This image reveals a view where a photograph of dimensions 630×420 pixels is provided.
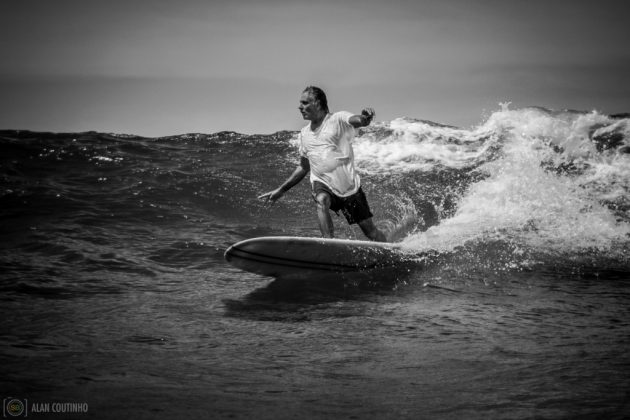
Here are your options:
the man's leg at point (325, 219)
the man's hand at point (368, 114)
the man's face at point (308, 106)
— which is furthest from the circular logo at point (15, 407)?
the man's face at point (308, 106)

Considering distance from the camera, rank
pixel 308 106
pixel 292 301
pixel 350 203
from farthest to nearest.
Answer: pixel 350 203, pixel 308 106, pixel 292 301

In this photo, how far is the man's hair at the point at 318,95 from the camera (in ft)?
21.8

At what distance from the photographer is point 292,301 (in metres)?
5.35

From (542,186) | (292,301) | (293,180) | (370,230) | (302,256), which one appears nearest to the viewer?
(292,301)

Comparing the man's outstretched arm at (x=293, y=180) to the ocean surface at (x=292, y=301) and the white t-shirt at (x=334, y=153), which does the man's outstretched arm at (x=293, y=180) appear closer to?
the white t-shirt at (x=334, y=153)

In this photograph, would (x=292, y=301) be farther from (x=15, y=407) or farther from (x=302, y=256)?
(x=15, y=407)

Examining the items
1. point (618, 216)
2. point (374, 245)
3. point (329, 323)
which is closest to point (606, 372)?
point (329, 323)

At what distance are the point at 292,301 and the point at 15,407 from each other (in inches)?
115

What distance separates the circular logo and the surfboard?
3167mm

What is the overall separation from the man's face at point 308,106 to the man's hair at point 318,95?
0.04 metres

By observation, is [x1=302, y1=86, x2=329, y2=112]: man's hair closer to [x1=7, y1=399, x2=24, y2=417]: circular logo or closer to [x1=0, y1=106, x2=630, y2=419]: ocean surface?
[x1=0, y1=106, x2=630, y2=419]: ocean surface

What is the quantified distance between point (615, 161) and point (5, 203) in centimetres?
1416
